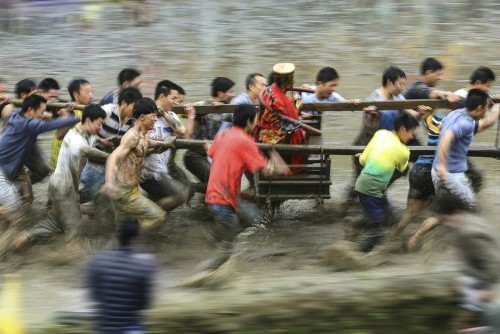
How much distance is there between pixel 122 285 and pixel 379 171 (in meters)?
3.08

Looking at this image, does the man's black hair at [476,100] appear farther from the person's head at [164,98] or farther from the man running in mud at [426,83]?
the person's head at [164,98]

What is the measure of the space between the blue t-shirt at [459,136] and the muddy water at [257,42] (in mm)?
1736

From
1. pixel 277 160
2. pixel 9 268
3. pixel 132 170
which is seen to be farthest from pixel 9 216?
pixel 277 160

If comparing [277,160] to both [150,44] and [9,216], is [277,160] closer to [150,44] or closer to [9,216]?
[9,216]

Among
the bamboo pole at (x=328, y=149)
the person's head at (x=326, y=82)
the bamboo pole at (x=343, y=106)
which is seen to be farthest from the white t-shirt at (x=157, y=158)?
the person's head at (x=326, y=82)

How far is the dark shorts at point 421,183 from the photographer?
821cm

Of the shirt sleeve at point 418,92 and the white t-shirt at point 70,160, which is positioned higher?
the shirt sleeve at point 418,92

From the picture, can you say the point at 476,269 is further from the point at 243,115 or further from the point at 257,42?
the point at 257,42

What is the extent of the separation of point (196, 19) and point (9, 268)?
995 centimetres

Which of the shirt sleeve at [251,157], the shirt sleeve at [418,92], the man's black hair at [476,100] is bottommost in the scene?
the shirt sleeve at [251,157]

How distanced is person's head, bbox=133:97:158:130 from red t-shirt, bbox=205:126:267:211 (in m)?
0.70

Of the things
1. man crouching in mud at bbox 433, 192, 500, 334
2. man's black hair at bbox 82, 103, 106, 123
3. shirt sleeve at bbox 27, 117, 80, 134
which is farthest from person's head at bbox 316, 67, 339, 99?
man crouching in mud at bbox 433, 192, 500, 334

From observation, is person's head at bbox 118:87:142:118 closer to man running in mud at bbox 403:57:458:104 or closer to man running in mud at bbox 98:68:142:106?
man running in mud at bbox 98:68:142:106

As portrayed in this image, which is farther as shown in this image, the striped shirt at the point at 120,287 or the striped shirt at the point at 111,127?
the striped shirt at the point at 111,127
